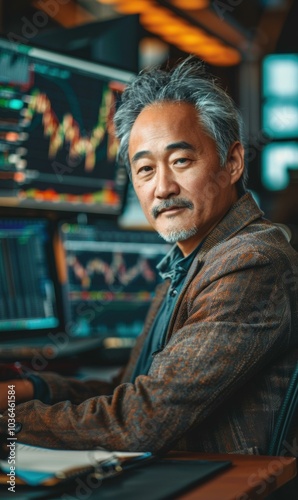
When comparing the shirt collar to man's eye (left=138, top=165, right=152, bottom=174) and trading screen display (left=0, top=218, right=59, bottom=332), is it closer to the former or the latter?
man's eye (left=138, top=165, right=152, bottom=174)

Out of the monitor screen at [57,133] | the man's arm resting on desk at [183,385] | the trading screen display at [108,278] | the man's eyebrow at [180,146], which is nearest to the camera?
the man's arm resting on desk at [183,385]

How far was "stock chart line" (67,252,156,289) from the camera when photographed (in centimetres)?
240

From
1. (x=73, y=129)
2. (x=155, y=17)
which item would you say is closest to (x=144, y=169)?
(x=73, y=129)

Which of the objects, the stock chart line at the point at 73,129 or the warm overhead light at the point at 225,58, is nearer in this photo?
the stock chart line at the point at 73,129

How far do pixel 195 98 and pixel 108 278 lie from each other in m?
1.07

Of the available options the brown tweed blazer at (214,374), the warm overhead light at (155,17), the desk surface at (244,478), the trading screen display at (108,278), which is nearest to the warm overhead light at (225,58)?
the warm overhead light at (155,17)

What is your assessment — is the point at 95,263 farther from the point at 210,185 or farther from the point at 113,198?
the point at 210,185

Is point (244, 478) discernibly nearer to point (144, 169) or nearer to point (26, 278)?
point (144, 169)

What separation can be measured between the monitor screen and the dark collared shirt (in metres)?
0.56

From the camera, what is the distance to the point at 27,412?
46.6 inches

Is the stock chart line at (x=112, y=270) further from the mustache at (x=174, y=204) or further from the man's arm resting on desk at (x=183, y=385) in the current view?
the man's arm resting on desk at (x=183, y=385)

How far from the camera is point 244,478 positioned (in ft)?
3.13

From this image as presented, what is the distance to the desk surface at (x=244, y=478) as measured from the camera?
2.89 feet

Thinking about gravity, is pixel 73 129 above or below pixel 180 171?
above
